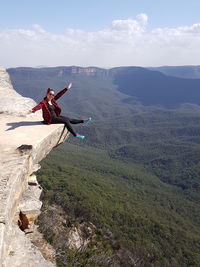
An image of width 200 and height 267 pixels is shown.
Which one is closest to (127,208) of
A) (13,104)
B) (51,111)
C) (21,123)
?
(13,104)

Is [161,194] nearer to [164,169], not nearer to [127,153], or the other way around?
[164,169]

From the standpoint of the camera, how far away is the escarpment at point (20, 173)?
25.2 ft

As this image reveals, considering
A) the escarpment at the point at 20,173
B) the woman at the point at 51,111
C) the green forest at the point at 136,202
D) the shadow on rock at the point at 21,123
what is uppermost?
the woman at the point at 51,111

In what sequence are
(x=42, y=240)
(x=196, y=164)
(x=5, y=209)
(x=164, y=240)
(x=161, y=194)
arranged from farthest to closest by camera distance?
(x=196, y=164) → (x=161, y=194) → (x=164, y=240) → (x=42, y=240) → (x=5, y=209)

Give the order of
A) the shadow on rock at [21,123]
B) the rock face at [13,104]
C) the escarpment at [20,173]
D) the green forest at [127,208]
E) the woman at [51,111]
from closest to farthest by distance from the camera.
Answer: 1. the escarpment at [20,173]
2. the shadow on rock at [21,123]
3. the woman at [51,111]
4. the rock face at [13,104]
5. the green forest at [127,208]

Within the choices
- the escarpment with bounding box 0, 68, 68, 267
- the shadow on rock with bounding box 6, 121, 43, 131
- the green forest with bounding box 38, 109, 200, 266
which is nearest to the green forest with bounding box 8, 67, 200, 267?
the green forest with bounding box 38, 109, 200, 266

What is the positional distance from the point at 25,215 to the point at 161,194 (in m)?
94.9

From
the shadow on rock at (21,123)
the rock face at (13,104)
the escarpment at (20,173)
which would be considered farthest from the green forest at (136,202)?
the rock face at (13,104)

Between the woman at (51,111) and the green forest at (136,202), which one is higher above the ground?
the woman at (51,111)

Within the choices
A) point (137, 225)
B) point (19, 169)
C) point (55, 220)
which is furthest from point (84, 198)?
point (19, 169)

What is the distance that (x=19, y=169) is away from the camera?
865cm

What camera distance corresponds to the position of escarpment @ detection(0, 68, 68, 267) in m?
7.68

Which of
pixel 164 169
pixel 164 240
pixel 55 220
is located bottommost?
pixel 164 169

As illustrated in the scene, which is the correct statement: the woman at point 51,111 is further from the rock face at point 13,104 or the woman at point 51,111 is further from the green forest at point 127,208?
the green forest at point 127,208
